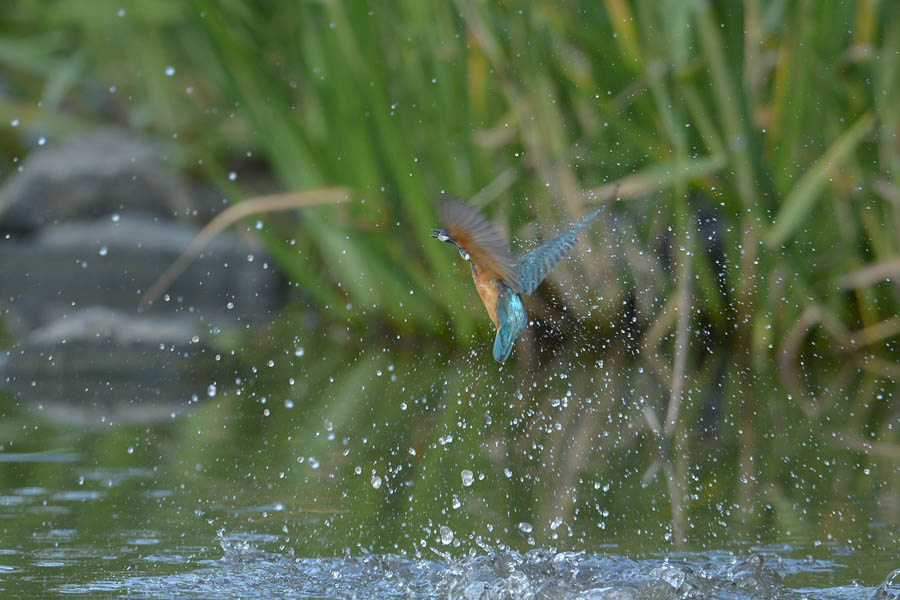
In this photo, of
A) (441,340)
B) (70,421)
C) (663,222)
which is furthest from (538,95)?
(70,421)

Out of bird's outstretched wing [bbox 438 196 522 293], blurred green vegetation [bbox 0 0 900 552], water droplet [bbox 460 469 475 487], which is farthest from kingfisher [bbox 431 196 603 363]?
blurred green vegetation [bbox 0 0 900 552]

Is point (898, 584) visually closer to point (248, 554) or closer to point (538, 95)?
point (248, 554)

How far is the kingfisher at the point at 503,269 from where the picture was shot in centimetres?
217

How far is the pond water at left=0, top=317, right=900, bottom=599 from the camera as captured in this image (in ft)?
7.95

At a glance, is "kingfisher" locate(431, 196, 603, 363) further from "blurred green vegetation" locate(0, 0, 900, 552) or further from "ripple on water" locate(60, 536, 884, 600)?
"blurred green vegetation" locate(0, 0, 900, 552)

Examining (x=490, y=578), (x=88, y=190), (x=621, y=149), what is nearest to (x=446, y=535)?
(x=490, y=578)

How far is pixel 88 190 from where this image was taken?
9086 millimetres

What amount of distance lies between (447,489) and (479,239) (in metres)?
1.19

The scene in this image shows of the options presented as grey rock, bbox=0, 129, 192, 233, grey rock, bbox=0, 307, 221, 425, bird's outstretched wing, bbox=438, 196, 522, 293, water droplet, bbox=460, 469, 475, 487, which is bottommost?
water droplet, bbox=460, 469, 475, 487

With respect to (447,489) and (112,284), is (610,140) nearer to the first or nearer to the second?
(447,489)

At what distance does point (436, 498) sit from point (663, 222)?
2.17 metres

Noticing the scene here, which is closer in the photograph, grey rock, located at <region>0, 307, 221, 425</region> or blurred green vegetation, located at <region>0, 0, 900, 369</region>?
blurred green vegetation, located at <region>0, 0, 900, 369</region>

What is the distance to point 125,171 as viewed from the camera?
9086mm

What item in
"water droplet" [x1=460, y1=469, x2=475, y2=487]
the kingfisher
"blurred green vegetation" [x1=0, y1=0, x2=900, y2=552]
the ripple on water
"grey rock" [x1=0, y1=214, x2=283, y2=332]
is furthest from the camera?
"grey rock" [x1=0, y1=214, x2=283, y2=332]
